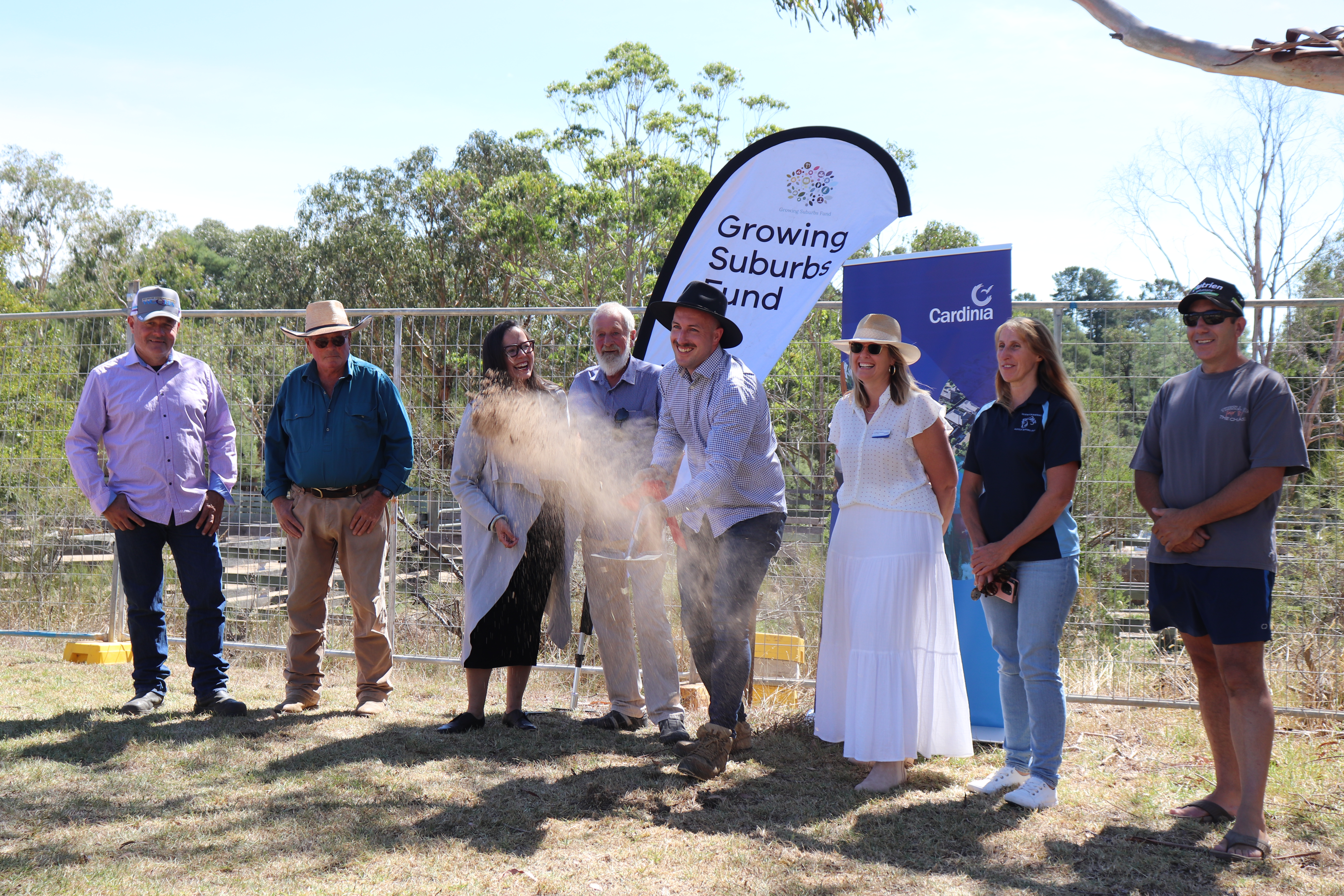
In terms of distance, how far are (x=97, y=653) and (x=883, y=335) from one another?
228 inches

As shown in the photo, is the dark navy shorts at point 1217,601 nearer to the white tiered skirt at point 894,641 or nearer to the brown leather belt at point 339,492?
the white tiered skirt at point 894,641

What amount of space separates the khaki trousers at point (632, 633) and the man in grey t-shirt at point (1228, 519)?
236 cm

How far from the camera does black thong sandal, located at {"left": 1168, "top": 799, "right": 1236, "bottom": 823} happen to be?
13.3 ft

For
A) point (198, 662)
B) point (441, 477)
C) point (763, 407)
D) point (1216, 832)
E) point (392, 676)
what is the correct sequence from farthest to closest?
point (441, 477) < point (392, 676) < point (198, 662) < point (763, 407) < point (1216, 832)

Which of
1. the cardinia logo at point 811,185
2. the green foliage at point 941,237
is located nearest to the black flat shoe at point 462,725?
the cardinia logo at point 811,185

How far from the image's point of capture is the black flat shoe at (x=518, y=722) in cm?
533

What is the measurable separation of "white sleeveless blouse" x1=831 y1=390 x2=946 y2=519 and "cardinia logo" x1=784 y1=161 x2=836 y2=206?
57.1 inches

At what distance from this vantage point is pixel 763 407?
4.53 metres

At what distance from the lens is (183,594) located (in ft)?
18.3

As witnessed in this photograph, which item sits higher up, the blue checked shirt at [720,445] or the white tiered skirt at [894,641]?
the blue checked shirt at [720,445]

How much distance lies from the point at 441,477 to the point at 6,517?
3489 mm

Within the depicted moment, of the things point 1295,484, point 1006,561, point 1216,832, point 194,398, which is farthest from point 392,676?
point 1295,484

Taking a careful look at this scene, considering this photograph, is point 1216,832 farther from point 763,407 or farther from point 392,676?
point 392,676

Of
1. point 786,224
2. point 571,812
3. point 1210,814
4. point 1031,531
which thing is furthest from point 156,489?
point 1210,814
